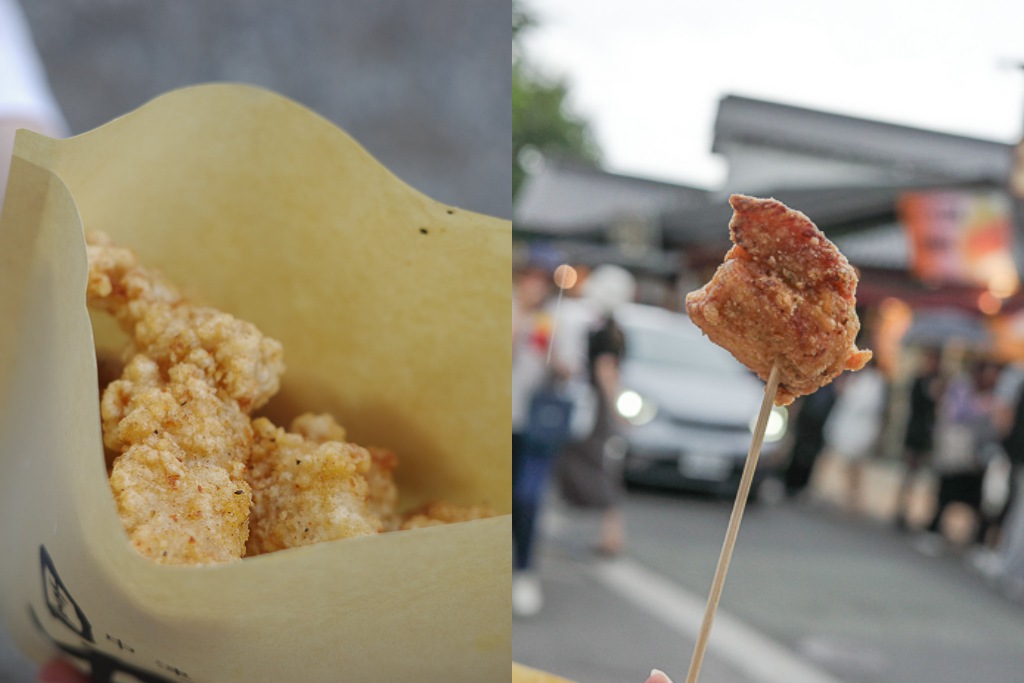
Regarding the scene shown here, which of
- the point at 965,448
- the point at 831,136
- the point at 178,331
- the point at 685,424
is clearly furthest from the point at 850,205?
the point at 831,136

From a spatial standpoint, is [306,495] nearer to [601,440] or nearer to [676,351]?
[601,440]

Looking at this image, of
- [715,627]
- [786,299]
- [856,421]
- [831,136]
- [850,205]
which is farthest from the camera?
[831,136]

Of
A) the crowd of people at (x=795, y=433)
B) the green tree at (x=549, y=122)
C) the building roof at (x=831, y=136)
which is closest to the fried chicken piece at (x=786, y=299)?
the crowd of people at (x=795, y=433)

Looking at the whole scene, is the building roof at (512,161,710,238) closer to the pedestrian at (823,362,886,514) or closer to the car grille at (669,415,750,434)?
the pedestrian at (823,362,886,514)

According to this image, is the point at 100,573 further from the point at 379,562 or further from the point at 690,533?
the point at 690,533

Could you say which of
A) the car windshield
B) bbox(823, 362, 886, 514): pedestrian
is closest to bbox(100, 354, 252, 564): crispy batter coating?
the car windshield
